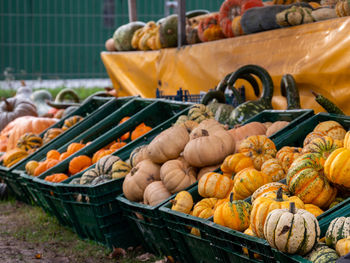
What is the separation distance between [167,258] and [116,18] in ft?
48.8

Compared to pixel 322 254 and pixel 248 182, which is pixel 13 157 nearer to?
pixel 248 182

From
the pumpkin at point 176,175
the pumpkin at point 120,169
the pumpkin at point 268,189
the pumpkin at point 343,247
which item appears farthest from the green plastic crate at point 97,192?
the pumpkin at point 343,247

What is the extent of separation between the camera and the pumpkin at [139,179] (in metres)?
3.91

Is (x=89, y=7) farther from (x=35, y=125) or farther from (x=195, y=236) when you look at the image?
(x=195, y=236)

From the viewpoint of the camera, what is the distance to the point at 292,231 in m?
2.24

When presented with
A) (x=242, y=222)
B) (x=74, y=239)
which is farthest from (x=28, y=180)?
(x=242, y=222)

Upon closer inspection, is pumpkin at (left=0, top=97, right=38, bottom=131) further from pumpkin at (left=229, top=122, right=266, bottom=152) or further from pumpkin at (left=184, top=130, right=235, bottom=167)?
pumpkin at (left=184, top=130, right=235, bottom=167)

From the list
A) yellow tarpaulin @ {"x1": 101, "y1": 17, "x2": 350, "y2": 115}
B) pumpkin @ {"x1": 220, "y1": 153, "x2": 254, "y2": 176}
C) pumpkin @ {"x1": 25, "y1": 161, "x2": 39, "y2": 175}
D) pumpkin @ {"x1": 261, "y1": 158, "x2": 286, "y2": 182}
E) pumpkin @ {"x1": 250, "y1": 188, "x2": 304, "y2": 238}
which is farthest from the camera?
pumpkin @ {"x1": 25, "y1": 161, "x2": 39, "y2": 175}

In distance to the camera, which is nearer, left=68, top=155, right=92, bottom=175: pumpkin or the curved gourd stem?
the curved gourd stem

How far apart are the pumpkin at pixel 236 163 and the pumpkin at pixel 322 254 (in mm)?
1285

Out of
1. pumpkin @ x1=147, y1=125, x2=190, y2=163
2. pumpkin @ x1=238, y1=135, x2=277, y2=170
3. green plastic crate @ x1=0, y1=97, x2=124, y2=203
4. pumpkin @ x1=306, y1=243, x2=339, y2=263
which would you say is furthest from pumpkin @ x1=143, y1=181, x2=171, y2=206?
green plastic crate @ x1=0, y1=97, x2=124, y2=203

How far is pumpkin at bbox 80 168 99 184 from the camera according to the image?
4513mm

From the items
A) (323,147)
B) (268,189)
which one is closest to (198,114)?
(323,147)

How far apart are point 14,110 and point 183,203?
6.46 meters
